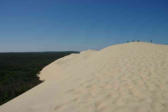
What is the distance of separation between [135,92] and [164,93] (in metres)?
0.97

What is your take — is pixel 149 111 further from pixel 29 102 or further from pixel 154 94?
pixel 29 102

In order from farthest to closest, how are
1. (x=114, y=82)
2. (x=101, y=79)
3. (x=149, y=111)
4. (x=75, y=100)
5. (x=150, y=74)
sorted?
(x=150, y=74), (x=101, y=79), (x=114, y=82), (x=75, y=100), (x=149, y=111)

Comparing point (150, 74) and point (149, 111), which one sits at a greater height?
point (150, 74)

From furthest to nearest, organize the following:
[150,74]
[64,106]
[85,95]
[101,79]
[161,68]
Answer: [161,68] → [150,74] → [101,79] → [85,95] → [64,106]

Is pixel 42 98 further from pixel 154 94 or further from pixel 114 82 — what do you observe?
pixel 154 94

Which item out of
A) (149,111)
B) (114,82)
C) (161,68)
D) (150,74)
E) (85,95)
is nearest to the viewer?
(149,111)

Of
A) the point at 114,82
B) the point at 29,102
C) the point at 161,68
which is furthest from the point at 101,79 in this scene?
the point at 161,68

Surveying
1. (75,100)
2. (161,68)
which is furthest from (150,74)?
(75,100)

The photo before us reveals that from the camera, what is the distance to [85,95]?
17.4 feet

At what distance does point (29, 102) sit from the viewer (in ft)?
17.4

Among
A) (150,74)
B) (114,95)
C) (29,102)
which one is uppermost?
(150,74)

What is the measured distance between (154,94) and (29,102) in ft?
13.6

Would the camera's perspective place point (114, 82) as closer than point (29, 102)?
No

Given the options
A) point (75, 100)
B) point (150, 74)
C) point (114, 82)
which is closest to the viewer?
point (75, 100)
